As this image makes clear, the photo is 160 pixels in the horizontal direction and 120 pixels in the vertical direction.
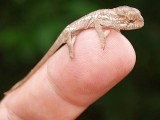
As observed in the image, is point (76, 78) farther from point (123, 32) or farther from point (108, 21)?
point (123, 32)

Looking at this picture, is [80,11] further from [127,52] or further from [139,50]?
[127,52]

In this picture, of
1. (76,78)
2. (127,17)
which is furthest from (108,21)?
(76,78)

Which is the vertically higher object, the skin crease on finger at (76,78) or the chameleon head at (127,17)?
the chameleon head at (127,17)

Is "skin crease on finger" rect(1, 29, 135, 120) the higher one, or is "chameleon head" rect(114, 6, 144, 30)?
"chameleon head" rect(114, 6, 144, 30)

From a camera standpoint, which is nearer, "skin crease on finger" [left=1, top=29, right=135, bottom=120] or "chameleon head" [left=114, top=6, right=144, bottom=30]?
"skin crease on finger" [left=1, top=29, right=135, bottom=120]

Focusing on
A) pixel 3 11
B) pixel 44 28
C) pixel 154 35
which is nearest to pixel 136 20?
pixel 44 28

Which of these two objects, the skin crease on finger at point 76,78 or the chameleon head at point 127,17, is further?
the chameleon head at point 127,17
